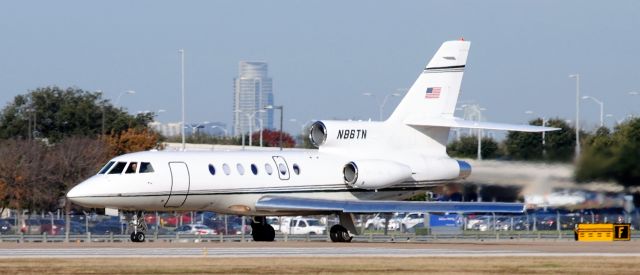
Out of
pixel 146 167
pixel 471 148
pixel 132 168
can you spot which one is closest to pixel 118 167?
pixel 132 168

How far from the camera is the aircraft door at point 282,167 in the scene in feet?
153

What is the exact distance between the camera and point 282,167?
46906mm

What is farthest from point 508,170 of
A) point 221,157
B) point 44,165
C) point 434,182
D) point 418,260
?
point 44,165

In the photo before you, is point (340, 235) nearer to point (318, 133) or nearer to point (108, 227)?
point (318, 133)

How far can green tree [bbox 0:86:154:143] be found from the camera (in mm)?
92750

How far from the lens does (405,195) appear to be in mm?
49094

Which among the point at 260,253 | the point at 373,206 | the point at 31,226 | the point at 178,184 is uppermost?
the point at 178,184

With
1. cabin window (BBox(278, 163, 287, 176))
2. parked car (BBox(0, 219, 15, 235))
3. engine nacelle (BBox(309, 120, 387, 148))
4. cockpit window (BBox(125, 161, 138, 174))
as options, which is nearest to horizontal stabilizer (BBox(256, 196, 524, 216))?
cabin window (BBox(278, 163, 287, 176))

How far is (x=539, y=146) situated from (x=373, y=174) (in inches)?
277

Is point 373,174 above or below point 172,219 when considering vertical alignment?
above

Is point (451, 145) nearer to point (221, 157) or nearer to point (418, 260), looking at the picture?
point (221, 157)

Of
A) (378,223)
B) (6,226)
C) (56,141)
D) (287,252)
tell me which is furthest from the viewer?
(56,141)

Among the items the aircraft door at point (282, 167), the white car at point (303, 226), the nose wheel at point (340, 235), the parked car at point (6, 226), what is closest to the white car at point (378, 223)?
the white car at point (303, 226)

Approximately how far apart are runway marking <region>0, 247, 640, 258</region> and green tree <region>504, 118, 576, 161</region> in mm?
11165
